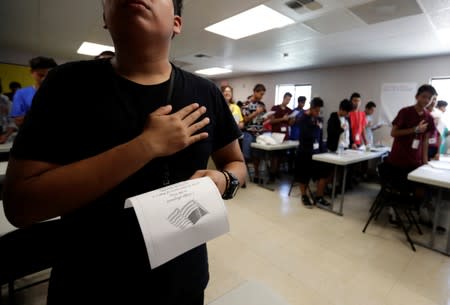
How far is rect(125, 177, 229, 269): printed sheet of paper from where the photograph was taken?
1.41 feet

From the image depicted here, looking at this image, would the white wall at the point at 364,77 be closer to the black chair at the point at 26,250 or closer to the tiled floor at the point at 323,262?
the tiled floor at the point at 323,262

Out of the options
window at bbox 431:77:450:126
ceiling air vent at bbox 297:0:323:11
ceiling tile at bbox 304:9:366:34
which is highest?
ceiling air vent at bbox 297:0:323:11

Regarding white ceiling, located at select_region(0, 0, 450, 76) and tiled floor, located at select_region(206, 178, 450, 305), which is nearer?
tiled floor, located at select_region(206, 178, 450, 305)

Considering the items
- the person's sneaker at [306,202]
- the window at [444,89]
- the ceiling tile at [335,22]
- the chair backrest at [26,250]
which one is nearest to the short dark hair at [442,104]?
the window at [444,89]

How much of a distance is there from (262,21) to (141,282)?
11.7 feet

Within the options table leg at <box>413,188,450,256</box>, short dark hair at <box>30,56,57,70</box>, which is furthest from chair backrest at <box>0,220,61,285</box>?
table leg at <box>413,188,450,256</box>

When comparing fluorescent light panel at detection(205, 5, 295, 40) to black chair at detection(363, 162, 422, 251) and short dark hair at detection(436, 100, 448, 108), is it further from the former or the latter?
short dark hair at detection(436, 100, 448, 108)

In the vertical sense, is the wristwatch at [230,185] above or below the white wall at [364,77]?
below

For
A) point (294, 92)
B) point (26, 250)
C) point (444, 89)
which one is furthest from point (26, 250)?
point (294, 92)

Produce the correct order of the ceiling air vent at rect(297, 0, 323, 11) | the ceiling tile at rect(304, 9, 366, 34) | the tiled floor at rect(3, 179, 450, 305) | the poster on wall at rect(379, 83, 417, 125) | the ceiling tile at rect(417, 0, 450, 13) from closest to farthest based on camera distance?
the tiled floor at rect(3, 179, 450, 305) < the ceiling tile at rect(417, 0, 450, 13) < the ceiling air vent at rect(297, 0, 323, 11) < the ceiling tile at rect(304, 9, 366, 34) < the poster on wall at rect(379, 83, 417, 125)

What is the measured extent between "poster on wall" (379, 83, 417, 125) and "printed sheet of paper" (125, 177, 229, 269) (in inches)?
241

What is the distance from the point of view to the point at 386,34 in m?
3.56

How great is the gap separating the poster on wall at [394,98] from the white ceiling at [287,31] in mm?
672

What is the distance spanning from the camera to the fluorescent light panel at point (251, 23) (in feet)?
9.85
